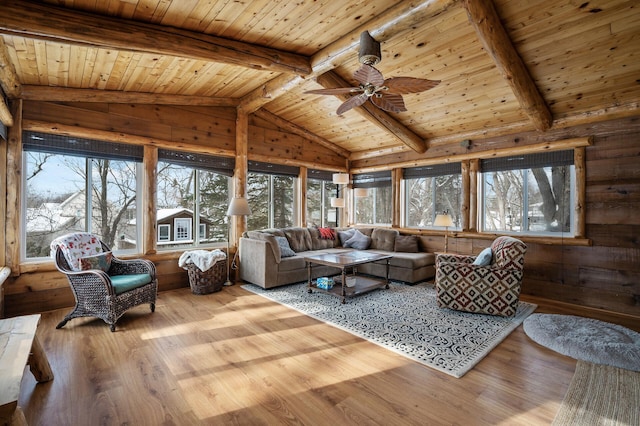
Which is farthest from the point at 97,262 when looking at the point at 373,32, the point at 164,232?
the point at 373,32

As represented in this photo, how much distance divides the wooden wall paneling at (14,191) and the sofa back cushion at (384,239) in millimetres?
5301

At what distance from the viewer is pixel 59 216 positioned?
4.05 meters

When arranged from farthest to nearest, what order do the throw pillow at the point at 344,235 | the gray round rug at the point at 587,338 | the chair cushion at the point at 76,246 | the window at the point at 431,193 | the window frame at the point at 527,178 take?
the throw pillow at the point at 344,235 < the window at the point at 431,193 < the window frame at the point at 527,178 < the chair cushion at the point at 76,246 < the gray round rug at the point at 587,338

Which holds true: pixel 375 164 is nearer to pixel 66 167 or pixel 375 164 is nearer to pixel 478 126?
pixel 478 126

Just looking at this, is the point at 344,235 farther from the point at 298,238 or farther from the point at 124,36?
the point at 124,36

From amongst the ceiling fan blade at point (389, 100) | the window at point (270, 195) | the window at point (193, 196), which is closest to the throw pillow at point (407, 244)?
the window at point (270, 195)

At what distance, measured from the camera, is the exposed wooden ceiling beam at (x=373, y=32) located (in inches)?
108

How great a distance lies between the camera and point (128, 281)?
135 inches

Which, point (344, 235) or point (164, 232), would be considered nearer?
point (164, 232)

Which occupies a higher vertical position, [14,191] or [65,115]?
[65,115]

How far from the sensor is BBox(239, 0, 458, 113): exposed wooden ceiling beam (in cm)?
275

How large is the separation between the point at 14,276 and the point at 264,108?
14.4 ft

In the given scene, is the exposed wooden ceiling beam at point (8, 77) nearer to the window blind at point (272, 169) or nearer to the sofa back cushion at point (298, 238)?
the window blind at point (272, 169)

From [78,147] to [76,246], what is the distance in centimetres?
146
